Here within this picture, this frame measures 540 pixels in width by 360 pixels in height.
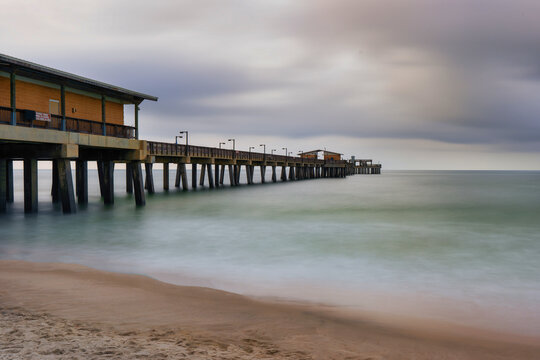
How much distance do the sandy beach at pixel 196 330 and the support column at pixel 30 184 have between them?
1250 centimetres

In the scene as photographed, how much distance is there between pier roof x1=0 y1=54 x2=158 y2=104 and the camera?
14390mm

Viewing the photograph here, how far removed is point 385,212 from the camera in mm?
25703

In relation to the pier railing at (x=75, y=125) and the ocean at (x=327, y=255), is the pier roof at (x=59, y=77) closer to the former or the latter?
the pier railing at (x=75, y=125)

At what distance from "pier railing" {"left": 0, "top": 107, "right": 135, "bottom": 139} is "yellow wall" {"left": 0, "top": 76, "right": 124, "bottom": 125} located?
2.95 feet

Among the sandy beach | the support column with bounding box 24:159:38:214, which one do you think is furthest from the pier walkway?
the sandy beach

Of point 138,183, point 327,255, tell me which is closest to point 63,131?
point 138,183

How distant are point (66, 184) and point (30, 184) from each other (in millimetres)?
1993

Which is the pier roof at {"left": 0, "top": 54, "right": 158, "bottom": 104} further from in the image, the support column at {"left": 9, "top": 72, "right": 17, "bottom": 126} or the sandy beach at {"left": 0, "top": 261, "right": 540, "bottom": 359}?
the sandy beach at {"left": 0, "top": 261, "right": 540, "bottom": 359}

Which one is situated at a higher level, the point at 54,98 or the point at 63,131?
the point at 54,98

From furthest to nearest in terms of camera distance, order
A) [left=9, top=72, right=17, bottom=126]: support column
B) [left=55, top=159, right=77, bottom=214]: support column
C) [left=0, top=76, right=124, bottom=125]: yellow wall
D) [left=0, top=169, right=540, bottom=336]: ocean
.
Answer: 1. [left=55, top=159, right=77, bottom=214]: support column
2. [left=0, top=76, right=124, bottom=125]: yellow wall
3. [left=9, top=72, right=17, bottom=126]: support column
4. [left=0, top=169, right=540, bottom=336]: ocean

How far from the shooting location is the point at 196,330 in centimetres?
518

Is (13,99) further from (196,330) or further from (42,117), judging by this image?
(196,330)

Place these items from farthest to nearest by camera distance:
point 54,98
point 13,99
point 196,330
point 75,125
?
1. point 75,125
2. point 54,98
3. point 13,99
4. point 196,330

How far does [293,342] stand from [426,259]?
783cm
